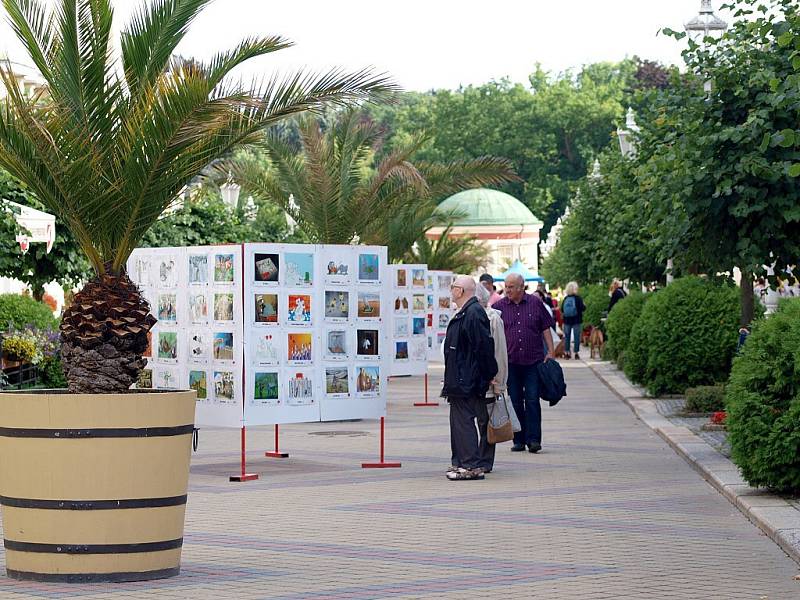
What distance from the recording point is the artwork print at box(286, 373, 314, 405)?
44.1ft

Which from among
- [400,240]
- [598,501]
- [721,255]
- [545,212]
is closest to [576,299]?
[400,240]

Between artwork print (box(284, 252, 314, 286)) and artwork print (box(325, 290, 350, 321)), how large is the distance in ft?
0.89

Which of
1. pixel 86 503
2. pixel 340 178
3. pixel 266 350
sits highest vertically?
pixel 340 178

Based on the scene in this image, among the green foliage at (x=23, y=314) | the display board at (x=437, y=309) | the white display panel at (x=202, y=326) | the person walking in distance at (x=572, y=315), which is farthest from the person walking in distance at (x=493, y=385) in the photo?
the person walking in distance at (x=572, y=315)

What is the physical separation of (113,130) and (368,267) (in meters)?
5.06

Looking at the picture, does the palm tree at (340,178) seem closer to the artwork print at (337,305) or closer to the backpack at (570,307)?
the artwork print at (337,305)

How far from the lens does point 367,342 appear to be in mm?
14141

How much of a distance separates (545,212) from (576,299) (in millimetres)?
61474

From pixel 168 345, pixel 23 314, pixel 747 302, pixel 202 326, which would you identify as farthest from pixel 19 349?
pixel 747 302

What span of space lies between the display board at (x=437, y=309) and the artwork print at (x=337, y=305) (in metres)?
10.8

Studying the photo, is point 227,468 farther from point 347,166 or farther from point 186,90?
point 347,166

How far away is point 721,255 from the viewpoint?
1513 cm

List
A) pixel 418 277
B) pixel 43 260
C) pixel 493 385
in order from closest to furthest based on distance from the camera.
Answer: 1. pixel 493 385
2. pixel 43 260
3. pixel 418 277

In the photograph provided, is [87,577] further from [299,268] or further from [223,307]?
[299,268]
